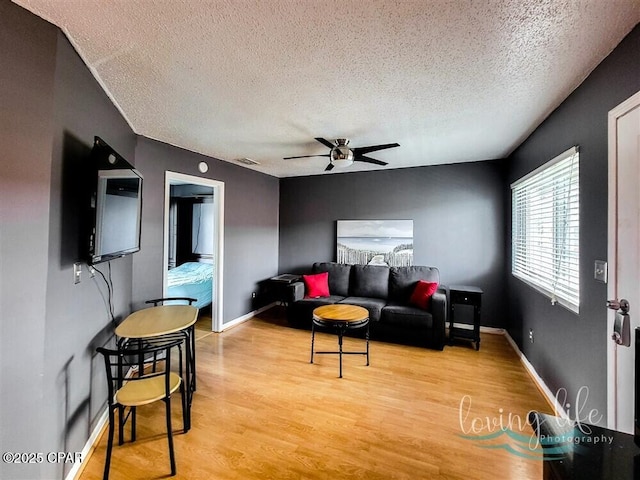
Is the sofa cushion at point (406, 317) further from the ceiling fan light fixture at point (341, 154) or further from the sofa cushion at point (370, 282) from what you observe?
the ceiling fan light fixture at point (341, 154)

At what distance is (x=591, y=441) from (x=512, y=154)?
3681 mm

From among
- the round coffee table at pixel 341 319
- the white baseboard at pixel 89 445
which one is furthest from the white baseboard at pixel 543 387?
the white baseboard at pixel 89 445

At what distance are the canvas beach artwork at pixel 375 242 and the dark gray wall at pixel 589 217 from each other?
7.10 ft

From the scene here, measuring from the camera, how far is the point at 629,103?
140cm

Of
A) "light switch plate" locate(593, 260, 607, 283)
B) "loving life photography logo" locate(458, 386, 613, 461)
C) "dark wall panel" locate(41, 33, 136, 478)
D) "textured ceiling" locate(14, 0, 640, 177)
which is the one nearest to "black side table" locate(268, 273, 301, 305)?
"textured ceiling" locate(14, 0, 640, 177)

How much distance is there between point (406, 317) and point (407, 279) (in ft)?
2.52

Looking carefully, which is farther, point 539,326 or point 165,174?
point 165,174

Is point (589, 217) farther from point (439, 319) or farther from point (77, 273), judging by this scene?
point (77, 273)

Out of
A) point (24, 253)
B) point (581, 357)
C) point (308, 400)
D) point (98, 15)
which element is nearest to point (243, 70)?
point (98, 15)

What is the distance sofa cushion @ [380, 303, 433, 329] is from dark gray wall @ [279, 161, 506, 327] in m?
1.06

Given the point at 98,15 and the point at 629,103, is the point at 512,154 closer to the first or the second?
the point at 629,103

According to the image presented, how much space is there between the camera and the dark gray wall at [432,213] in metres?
4.01

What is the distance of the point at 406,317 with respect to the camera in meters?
3.54

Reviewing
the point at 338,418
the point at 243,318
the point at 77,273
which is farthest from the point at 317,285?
the point at 77,273
